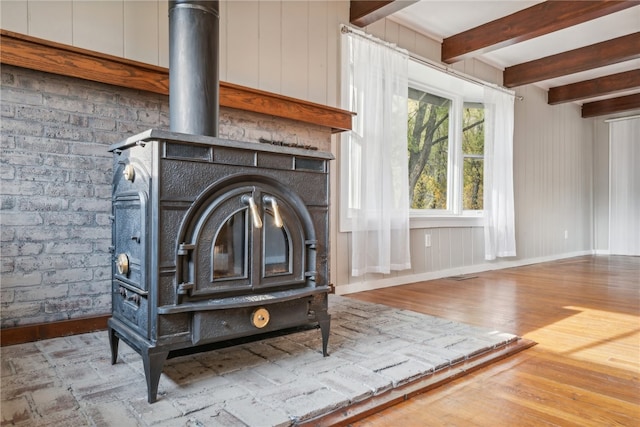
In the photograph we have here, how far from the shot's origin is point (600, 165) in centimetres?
668

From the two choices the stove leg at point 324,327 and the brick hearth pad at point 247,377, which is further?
the stove leg at point 324,327

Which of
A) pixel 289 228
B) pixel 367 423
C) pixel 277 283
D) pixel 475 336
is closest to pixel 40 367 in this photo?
pixel 277 283

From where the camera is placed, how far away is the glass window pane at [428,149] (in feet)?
13.4

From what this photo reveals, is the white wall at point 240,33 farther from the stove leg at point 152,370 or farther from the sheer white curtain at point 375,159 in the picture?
the stove leg at point 152,370

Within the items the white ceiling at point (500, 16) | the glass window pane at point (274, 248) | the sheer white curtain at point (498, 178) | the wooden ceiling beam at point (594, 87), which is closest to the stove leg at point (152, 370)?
the glass window pane at point (274, 248)

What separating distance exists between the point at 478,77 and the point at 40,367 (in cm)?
463

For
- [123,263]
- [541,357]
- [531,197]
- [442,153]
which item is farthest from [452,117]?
[123,263]

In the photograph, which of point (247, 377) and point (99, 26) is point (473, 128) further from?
point (247, 377)

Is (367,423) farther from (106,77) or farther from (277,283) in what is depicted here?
(106,77)

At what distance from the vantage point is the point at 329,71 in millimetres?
3133

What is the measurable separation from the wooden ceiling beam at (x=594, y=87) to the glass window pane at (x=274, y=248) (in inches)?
211

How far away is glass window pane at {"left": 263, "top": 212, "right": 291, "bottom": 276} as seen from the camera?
154 cm

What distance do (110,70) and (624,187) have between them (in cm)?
728

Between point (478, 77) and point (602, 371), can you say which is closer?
point (602, 371)
